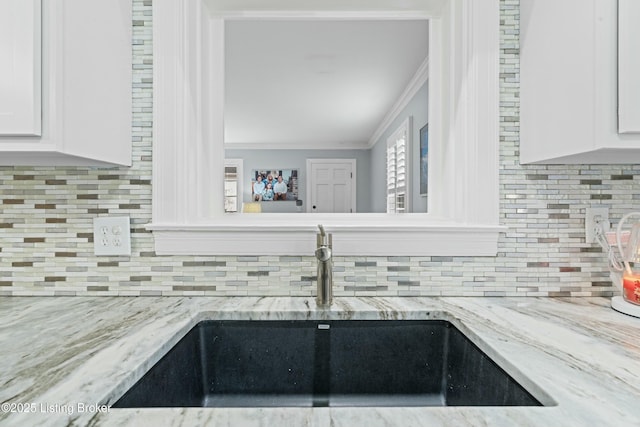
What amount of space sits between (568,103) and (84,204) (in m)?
1.34

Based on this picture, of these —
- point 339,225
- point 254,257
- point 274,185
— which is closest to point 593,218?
point 339,225

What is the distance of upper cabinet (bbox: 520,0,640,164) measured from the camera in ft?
2.72

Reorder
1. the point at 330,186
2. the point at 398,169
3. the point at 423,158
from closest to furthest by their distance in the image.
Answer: the point at 423,158, the point at 398,169, the point at 330,186

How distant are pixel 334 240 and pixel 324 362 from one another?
1.12 feet

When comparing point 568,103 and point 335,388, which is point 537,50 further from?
point 335,388

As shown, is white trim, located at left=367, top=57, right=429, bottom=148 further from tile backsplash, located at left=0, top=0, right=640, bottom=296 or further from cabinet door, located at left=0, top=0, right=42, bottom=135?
cabinet door, located at left=0, top=0, right=42, bottom=135

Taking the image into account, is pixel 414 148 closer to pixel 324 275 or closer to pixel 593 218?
pixel 593 218

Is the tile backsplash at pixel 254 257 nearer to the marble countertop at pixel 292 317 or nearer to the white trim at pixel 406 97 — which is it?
the marble countertop at pixel 292 317

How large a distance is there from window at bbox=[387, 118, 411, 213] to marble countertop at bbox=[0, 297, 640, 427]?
6.13ft

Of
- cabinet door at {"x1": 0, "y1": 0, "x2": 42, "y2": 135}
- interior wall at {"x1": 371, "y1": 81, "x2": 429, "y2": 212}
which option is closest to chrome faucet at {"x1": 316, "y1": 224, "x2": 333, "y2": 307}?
cabinet door at {"x1": 0, "y1": 0, "x2": 42, "y2": 135}

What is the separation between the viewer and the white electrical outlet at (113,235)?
115 centimetres

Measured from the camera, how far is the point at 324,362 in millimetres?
1007

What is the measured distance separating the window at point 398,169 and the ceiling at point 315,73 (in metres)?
0.35

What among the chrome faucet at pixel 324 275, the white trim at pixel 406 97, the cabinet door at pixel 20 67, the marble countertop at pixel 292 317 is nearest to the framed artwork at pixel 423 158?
the white trim at pixel 406 97
